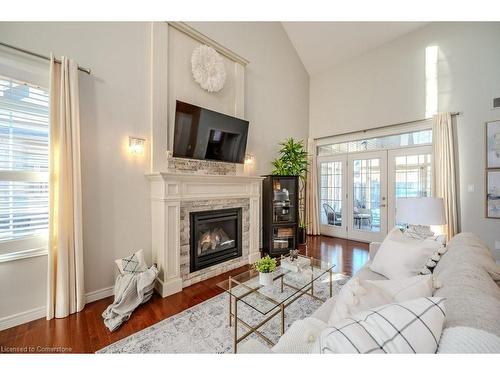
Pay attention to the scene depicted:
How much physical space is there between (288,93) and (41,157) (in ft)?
13.8

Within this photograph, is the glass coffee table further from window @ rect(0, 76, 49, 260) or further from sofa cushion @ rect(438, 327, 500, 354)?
window @ rect(0, 76, 49, 260)

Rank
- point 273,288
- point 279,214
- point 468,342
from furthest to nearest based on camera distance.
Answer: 1. point 279,214
2. point 273,288
3. point 468,342

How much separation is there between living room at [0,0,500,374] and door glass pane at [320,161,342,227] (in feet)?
1.83

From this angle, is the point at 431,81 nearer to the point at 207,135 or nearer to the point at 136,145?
the point at 207,135

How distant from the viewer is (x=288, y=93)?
14.8 feet

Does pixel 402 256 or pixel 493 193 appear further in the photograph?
pixel 493 193

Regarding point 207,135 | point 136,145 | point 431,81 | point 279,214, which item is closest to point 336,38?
point 431,81

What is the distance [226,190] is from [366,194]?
10.6 feet

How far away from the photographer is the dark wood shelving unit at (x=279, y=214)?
12.1ft

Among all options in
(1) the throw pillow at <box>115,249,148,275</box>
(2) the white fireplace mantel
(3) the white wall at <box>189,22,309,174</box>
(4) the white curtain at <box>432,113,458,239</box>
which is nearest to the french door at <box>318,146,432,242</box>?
(4) the white curtain at <box>432,113,458,239</box>

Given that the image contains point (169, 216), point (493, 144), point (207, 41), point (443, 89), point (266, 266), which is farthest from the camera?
point (443, 89)

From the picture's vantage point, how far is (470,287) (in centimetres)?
93

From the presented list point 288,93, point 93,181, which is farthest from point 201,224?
point 288,93

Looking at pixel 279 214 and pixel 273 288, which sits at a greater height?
pixel 279 214
